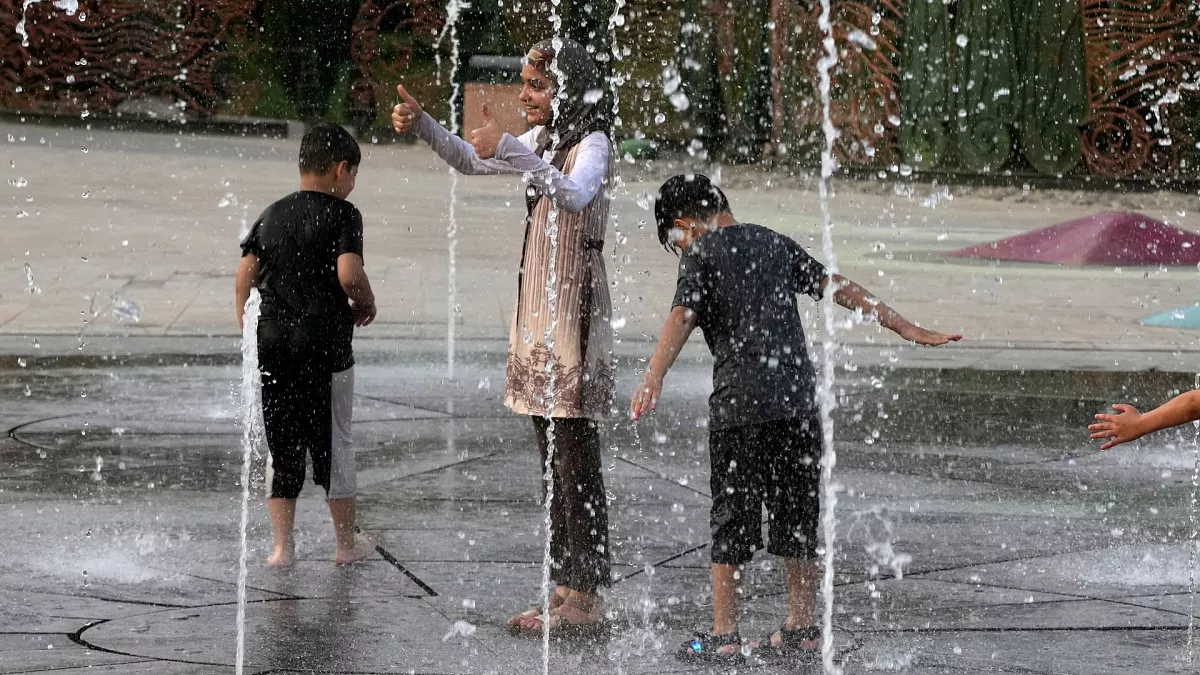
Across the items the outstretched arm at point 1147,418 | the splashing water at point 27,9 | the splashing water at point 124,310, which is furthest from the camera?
the splashing water at point 27,9

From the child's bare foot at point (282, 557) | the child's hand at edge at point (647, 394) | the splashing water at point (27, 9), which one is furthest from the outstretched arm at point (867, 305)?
the splashing water at point (27, 9)

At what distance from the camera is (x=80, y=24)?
30.5m

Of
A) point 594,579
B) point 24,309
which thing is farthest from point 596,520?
point 24,309

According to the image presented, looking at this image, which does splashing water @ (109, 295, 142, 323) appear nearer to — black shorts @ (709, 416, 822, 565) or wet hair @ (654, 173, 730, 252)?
wet hair @ (654, 173, 730, 252)

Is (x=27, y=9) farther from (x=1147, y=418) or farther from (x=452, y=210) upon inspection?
(x=1147, y=418)

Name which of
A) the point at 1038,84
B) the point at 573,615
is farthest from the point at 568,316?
the point at 1038,84

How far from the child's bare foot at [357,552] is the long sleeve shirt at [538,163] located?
1575 mm

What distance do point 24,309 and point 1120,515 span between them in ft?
25.4

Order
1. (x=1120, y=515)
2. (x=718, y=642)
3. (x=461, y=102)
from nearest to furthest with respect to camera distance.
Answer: (x=718, y=642) → (x=1120, y=515) → (x=461, y=102)

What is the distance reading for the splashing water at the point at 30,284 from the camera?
42.6ft

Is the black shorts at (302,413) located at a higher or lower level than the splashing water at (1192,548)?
higher

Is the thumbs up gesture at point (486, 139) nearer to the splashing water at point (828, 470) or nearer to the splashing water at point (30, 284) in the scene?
the splashing water at point (828, 470)

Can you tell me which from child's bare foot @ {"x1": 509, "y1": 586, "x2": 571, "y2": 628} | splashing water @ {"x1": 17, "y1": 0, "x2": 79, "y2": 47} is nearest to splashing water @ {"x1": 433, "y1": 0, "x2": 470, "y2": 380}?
child's bare foot @ {"x1": 509, "y1": 586, "x2": 571, "y2": 628}

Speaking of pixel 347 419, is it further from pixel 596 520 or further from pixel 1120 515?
pixel 1120 515
